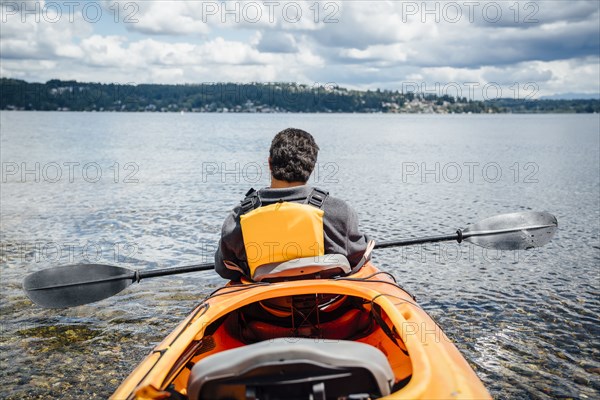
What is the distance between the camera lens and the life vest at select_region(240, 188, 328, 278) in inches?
169

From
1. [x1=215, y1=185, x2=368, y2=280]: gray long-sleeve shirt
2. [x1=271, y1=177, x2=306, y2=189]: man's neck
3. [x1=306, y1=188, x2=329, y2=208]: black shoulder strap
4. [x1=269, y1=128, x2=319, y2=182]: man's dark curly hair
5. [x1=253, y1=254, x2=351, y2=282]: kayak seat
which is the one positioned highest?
[x1=269, y1=128, x2=319, y2=182]: man's dark curly hair

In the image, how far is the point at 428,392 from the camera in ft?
10.2

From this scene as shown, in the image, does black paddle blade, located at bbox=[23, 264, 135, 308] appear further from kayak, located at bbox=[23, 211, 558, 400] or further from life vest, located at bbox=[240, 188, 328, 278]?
life vest, located at bbox=[240, 188, 328, 278]

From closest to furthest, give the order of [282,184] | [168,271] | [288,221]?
[288,221] → [282,184] → [168,271]

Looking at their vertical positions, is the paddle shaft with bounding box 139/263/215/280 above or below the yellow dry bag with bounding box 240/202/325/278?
below

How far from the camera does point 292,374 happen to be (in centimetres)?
274

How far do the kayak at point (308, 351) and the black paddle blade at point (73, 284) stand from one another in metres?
1.91

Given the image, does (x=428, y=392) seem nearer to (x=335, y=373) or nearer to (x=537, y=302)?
(x=335, y=373)

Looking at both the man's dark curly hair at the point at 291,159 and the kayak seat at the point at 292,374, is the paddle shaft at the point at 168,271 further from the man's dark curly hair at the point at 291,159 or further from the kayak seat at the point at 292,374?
the kayak seat at the point at 292,374

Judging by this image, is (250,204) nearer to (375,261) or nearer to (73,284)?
(73,284)

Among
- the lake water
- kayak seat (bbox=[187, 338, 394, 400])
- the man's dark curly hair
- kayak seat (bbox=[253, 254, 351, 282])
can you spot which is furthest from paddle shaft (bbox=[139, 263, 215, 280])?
kayak seat (bbox=[187, 338, 394, 400])

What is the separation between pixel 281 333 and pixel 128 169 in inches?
1073

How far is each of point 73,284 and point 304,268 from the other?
3172 millimetres

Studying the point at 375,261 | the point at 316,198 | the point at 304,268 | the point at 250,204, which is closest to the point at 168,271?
the point at 250,204
